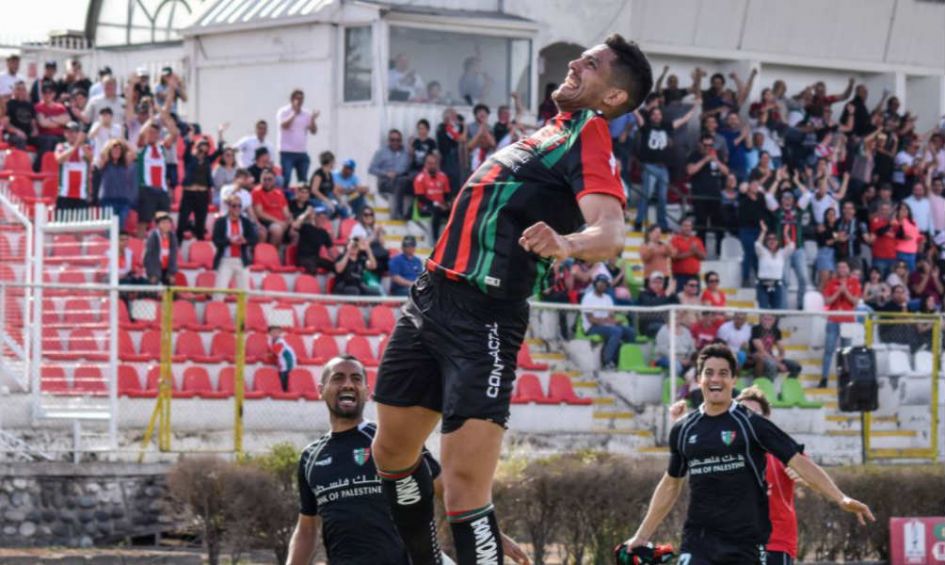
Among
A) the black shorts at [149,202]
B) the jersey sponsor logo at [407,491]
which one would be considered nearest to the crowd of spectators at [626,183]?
the black shorts at [149,202]

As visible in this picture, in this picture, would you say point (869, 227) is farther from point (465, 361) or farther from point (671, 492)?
point (465, 361)

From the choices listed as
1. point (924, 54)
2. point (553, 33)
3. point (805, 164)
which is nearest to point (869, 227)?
point (805, 164)

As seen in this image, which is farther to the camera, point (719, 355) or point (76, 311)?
point (76, 311)

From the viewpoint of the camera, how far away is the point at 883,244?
2847 cm

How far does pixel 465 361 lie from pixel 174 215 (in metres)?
16.5

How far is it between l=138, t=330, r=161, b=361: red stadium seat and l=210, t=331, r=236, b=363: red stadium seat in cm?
57

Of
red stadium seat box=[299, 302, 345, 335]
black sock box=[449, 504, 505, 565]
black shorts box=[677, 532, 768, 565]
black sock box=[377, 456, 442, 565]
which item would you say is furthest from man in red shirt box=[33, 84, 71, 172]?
black sock box=[449, 504, 505, 565]

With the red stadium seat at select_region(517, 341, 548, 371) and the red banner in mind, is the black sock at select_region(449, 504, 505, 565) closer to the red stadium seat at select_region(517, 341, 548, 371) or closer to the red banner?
the red banner

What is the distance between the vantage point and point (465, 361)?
7.03m

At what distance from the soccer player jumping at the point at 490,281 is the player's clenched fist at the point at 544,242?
15.0 inches

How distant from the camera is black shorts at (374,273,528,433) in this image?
23.0ft

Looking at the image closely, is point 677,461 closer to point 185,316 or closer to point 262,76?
point 185,316

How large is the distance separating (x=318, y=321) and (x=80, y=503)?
3358 millimetres

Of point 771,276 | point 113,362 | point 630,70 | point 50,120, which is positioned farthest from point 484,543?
point 771,276
